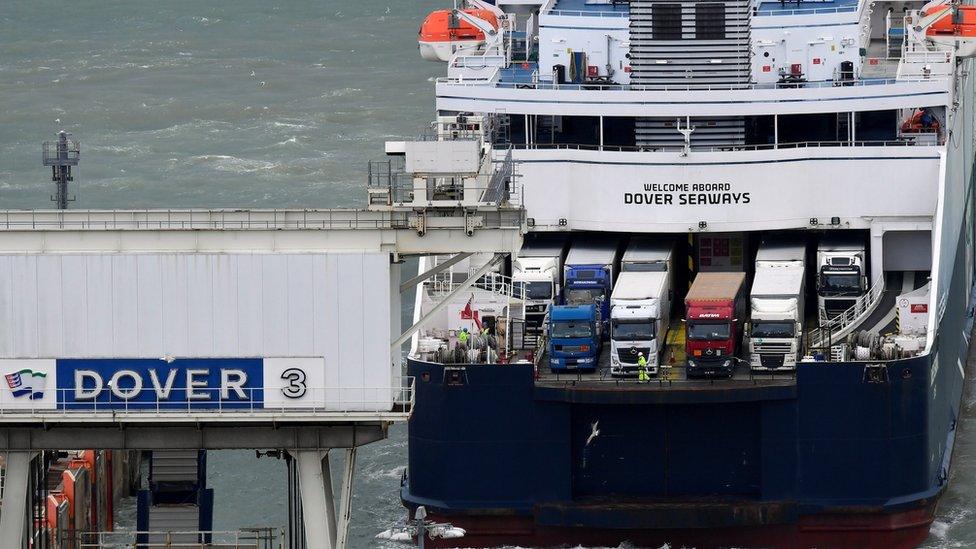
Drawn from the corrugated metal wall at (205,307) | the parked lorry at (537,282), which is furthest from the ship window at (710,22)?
the corrugated metal wall at (205,307)

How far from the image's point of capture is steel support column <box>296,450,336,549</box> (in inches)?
1735

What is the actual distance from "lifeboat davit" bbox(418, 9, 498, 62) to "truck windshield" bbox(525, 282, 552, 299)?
14.8m

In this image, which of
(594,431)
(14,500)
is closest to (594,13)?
(594,431)

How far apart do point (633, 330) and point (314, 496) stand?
1343 cm

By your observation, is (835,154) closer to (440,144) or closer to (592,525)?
(592,525)

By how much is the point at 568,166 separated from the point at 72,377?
20762mm

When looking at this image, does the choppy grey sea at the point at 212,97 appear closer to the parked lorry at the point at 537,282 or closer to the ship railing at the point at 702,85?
the parked lorry at the point at 537,282

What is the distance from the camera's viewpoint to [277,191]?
91688 mm

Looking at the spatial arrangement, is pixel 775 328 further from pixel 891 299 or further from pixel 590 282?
pixel 891 299

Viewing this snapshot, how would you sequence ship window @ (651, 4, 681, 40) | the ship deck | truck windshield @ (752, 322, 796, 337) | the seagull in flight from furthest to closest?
1. ship window @ (651, 4, 681, 40)
2. truck windshield @ (752, 322, 796, 337)
3. the seagull in flight
4. the ship deck

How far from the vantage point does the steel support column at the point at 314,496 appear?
44.1 m

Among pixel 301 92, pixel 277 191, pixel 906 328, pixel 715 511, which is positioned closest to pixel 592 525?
pixel 715 511

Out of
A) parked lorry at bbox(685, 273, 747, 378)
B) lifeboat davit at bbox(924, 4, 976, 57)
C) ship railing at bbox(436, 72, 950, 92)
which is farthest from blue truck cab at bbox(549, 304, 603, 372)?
lifeboat davit at bbox(924, 4, 976, 57)

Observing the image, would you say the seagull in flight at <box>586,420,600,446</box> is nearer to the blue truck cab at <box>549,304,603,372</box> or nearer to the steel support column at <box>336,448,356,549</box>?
the blue truck cab at <box>549,304,603,372</box>
